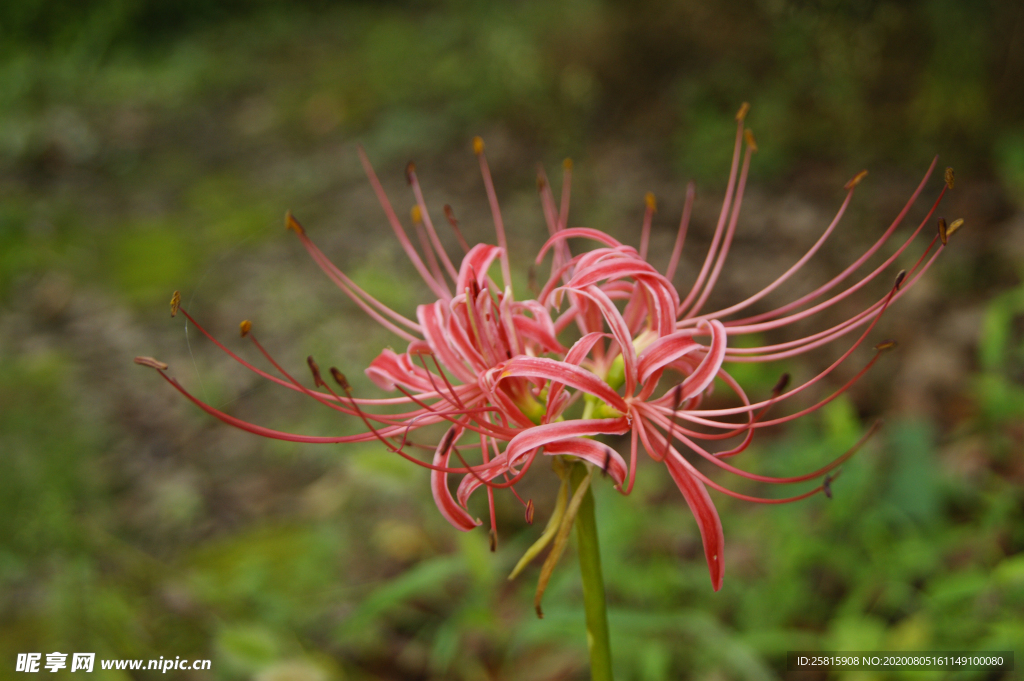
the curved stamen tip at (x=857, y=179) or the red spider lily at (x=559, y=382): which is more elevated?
the curved stamen tip at (x=857, y=179)

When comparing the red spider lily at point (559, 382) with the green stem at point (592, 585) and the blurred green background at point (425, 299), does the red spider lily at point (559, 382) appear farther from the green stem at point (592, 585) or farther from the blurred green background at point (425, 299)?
the blurred green background at point (425, 299)

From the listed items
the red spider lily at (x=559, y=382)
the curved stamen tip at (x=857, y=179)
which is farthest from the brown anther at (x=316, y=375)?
the curved stamen tip at (x=857, y=179)

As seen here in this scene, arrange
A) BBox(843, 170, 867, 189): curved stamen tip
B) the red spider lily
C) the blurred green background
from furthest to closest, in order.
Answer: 1. the blurred green background
2. BBox(843, 170, 867, 189): curved stamen tip
3. the red spider lily

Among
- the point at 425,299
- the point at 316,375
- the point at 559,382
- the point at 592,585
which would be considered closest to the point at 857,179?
the point at 559,382

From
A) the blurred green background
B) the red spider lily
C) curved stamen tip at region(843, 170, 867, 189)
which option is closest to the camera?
the red spider lily

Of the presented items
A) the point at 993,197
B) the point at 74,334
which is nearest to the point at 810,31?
the point at 993,197

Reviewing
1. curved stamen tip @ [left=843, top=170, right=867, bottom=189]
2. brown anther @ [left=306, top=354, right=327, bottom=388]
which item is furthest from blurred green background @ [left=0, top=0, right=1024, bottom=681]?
curved stamen tip @ [left=843, top=170, right=867, bottom=189]

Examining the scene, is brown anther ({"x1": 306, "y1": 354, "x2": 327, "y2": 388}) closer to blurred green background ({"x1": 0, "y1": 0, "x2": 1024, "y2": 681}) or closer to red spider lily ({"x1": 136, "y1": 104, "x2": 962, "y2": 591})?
red spider lily ({"x1": 136, "y1": 104, "x2": 962, "y2": 591})

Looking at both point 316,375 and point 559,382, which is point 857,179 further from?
point 316,375

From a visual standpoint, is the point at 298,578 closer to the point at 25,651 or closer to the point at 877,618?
the point at 25,651
